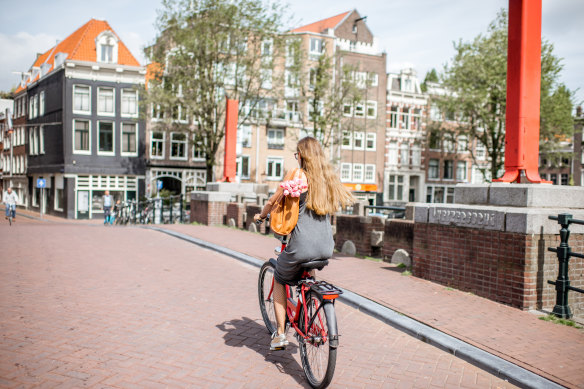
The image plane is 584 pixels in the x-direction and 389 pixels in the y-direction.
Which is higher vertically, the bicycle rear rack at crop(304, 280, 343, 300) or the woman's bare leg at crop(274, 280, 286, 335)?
the bicycle rear rack at crop(304, 280, 343, 300)

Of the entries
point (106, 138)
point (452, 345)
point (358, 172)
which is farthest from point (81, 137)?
point (452, 345)

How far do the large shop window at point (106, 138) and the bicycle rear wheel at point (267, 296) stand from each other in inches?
1311

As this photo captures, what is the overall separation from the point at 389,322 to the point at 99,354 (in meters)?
3.15

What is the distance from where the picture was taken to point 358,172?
4531 cm

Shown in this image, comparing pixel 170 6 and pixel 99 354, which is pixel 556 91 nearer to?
pixel 170 6

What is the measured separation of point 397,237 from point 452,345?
4790 millimetres

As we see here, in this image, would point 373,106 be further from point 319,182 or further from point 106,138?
point 319,182

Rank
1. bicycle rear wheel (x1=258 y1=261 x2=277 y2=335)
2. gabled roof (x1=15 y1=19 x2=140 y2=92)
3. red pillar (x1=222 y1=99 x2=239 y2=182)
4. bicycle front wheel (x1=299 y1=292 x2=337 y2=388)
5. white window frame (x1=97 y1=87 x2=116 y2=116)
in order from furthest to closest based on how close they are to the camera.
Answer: gabled roof (x1=15 y1=19 x2=140 y2=92) → white window frame (x1=97 y1=87 x2=116 y2=116) → red pillar (x1=222 y1=99 x2=239 y2=182) → bicycle rear wheel (x1=258 y1=261 x2=277 y2=335) → bicycle front wheel (x1=299 y1=292 x2=337 y2=388)

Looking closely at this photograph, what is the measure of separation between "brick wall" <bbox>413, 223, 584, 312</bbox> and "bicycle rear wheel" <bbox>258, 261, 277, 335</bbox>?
3.24m

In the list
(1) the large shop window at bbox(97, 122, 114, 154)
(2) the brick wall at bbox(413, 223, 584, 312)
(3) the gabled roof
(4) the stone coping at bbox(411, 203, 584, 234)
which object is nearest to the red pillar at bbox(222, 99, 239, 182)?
(4) the stone coping at bbox(411, 203, 584, 234)

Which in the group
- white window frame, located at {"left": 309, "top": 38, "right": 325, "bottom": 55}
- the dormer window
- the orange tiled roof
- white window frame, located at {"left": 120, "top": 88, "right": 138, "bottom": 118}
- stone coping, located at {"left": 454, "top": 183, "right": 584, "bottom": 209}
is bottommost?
stone coping, located at {"left": 454, "top": 183, "right": 584, "bottom": 209}

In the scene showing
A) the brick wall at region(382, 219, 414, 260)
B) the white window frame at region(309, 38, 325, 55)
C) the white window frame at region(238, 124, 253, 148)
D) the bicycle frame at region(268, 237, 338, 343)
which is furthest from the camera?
the white window frame at region(309, 38, 325, 55)

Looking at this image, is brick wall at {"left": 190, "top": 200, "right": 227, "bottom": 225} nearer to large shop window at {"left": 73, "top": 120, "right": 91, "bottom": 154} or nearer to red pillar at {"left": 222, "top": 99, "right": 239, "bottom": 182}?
red pillar at {"left": 222, "top": 99, "right": 239, "bottom": 182}

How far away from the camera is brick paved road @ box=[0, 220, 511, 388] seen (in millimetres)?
3979
